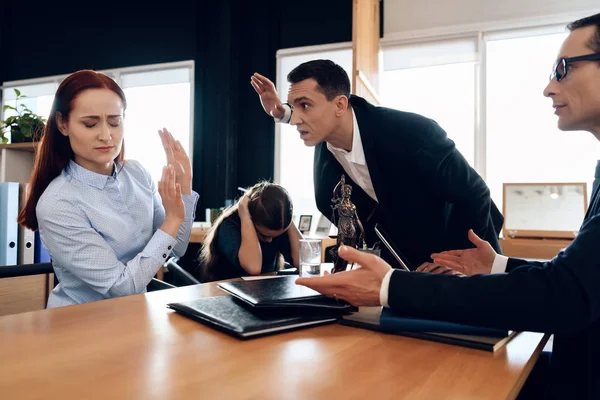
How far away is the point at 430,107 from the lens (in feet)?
13.4

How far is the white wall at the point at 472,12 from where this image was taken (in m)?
3.69

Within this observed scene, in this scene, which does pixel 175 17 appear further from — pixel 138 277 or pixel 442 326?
pixel 442 326

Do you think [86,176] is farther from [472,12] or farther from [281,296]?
[472,12]

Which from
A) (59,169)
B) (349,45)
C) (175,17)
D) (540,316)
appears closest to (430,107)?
(349,45)

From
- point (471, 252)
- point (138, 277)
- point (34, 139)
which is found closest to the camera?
point (471, 252)

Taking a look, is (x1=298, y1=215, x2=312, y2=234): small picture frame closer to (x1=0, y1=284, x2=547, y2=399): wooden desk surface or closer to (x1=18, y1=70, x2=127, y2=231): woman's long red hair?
(x1=18, y1=70, x2=127, y2=231): woman's long red hair

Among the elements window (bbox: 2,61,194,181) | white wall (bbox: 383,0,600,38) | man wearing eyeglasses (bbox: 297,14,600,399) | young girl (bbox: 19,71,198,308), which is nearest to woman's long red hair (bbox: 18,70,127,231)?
young girl (bbox: 19,71,198,308)

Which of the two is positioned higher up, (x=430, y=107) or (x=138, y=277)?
(x=430, y=107)

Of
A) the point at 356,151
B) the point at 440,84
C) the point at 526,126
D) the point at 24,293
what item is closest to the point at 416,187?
the point at 356,151

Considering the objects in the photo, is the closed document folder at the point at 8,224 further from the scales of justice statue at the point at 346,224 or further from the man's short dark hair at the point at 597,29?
the man's short dark hair at the point at 597,29

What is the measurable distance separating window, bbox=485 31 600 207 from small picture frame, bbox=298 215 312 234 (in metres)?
1.53

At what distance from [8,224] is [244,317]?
173cm

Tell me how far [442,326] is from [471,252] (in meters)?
0.42

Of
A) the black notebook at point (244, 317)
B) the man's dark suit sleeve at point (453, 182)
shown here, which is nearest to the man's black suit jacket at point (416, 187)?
the man's dark suit sleeve at point (453, 182)
